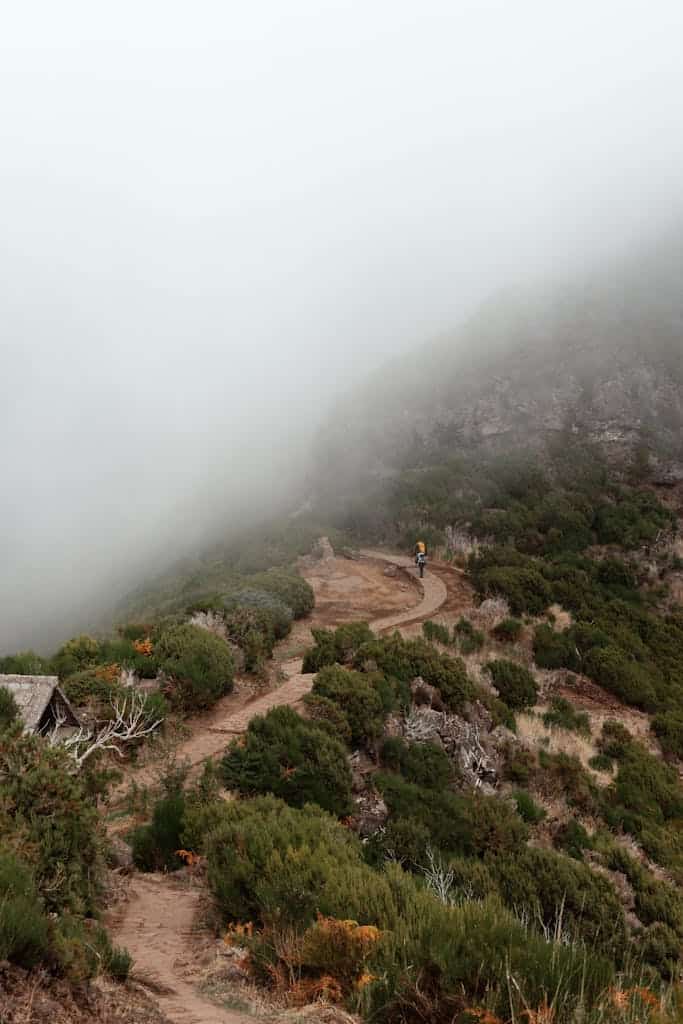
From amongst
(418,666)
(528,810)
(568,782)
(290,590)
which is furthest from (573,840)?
(290,590)

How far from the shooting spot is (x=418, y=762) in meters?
11.3

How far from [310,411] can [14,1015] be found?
212ft

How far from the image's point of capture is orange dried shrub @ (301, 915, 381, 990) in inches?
164

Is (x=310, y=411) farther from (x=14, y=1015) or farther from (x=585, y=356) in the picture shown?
(x=14, y=1015)

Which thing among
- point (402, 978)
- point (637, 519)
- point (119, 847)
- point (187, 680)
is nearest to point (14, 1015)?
point (402, 978)

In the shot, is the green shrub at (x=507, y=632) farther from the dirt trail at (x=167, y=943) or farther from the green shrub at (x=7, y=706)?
the dirt trail at (x=167, y=943)

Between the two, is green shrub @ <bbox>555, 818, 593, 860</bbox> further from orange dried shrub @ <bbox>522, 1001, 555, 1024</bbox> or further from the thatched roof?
the thatched roof

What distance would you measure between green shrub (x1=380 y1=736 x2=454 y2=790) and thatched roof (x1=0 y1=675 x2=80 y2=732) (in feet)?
17.9

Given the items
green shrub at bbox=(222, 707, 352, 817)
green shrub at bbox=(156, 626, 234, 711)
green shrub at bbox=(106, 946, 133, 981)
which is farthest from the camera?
green shrub at bbox=(156, 626, 234, 711)

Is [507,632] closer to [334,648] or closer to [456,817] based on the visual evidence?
[334,648]

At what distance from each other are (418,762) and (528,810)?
222 centimetres

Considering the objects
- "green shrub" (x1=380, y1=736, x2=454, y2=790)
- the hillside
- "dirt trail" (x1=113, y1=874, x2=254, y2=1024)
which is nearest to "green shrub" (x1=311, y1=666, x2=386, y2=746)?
"green shrub" (x1=380, y1=736, x2=454, y2=790)

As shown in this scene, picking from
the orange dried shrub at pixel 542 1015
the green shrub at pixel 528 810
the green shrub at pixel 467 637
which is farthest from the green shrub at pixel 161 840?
the green shrub at pixel 467 637

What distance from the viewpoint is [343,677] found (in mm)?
12383
